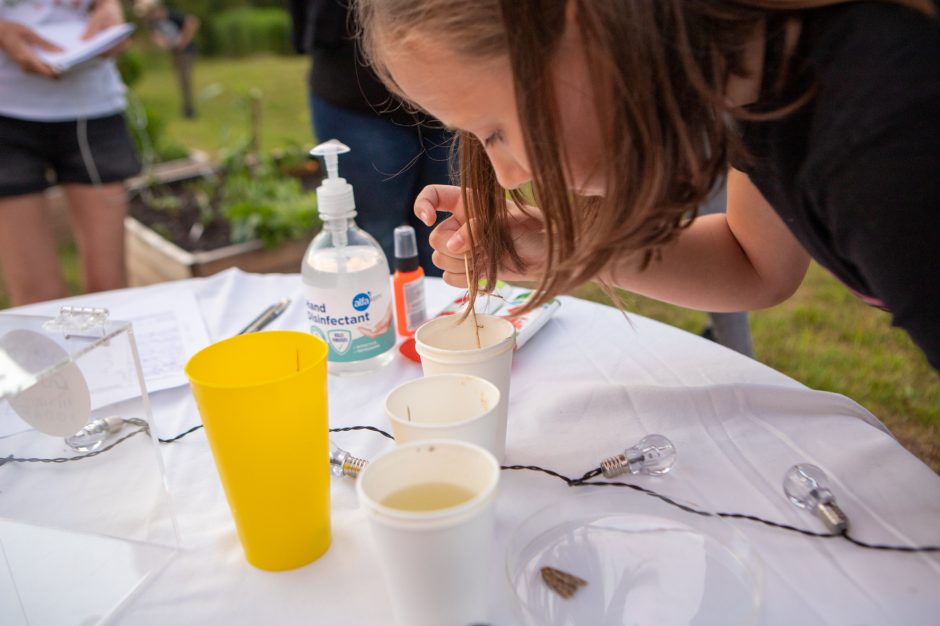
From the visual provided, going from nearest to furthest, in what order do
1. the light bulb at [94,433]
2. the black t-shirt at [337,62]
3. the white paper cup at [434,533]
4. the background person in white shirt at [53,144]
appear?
the white paper cup at [434,533] → the light bulb at [94,433] → the black t-shirt at [337,62] → the background person in white shirt at [53,144]

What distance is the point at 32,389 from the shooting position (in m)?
0.56

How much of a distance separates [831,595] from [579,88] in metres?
0.42

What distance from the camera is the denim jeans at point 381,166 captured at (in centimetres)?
154

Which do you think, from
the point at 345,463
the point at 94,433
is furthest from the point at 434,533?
the point at 94,433

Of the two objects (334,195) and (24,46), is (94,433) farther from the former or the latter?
(24,46)

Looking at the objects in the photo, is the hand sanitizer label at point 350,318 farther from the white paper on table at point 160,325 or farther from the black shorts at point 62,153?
the black shorts at point 62,153

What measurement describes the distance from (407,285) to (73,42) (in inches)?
46.8

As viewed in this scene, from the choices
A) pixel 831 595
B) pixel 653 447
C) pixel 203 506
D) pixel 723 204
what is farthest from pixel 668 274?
pixel 723 204

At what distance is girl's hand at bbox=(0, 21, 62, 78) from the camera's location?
1.56 meters

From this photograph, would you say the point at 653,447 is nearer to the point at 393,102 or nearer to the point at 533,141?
the point at 533,141

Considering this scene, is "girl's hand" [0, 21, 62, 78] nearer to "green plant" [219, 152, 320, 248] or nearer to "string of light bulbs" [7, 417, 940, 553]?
"green plant" [219, 152, 320, 248]

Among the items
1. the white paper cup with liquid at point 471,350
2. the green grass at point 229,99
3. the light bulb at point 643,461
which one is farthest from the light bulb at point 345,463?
the green grass at point 229,99

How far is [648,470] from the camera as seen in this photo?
0.67 metres

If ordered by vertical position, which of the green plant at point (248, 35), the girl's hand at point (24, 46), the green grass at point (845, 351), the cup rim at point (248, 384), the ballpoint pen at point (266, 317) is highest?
the girl's hand at point (24, 46)
